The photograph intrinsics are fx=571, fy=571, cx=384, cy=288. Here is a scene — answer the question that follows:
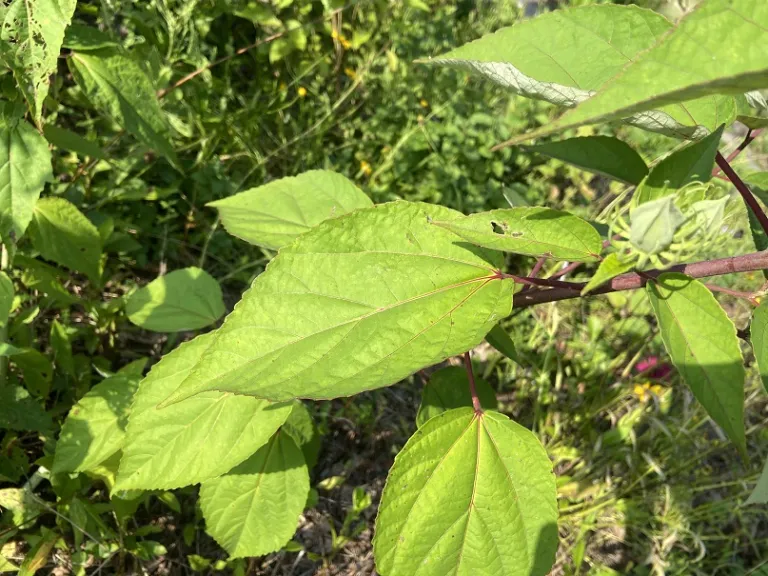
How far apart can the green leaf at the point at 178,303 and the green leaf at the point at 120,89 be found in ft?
1.20

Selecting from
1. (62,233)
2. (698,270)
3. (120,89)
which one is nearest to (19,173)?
(120,89)

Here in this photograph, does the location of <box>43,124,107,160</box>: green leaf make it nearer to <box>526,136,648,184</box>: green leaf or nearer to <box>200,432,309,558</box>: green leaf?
<box>200,432,309,558</box>: green leaf

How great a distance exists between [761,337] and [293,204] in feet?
3.22

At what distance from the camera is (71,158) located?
2.11m

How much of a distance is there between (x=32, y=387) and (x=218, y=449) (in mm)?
810

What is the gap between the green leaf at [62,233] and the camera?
1582mm

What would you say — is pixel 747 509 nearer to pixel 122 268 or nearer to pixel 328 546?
pixel 328 546

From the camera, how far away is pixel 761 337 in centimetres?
83

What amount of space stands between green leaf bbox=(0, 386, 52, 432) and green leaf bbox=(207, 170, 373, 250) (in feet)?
2.42

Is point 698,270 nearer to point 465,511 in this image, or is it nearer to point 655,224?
point 655,224

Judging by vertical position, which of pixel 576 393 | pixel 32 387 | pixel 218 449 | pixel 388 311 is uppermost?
pixel 388 311

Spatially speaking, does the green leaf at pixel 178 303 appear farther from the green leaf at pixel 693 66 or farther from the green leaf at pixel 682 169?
the green leaf at pixel 693 66

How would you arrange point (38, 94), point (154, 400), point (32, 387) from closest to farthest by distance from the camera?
point (38, 94) < point (154, 400) < point (32, 387)

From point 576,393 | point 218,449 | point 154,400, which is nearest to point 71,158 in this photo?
point 154,400
